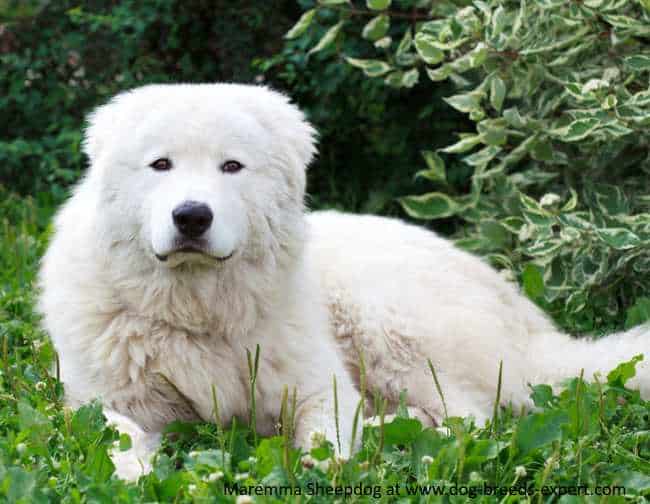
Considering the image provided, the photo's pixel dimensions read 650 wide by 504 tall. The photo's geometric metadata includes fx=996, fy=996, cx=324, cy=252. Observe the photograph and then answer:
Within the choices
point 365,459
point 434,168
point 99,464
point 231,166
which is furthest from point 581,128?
point 99,464

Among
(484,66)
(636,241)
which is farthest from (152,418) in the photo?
(484,66)

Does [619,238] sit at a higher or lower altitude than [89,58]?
lower

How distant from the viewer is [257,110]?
3152 mm

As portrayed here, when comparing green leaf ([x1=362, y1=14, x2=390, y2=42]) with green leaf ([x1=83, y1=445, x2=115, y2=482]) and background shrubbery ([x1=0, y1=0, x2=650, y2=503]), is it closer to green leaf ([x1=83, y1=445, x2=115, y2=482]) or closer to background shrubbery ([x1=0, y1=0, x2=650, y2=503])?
background shrubbery ([x1=0, y1=0, x2=650, y2=503])

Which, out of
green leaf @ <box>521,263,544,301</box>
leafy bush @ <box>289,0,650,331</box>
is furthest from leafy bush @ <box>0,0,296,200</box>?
green leaf @ <box>521,263,544,301</box>

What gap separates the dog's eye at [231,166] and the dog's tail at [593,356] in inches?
55.2

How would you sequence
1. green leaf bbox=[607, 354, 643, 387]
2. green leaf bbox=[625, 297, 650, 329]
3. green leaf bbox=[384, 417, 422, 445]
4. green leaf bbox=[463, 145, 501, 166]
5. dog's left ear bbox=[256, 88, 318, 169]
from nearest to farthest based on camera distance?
green leaf bbox=[384, 417, 422, 445]
dog's left ear bbox=[256, 88, 318, 169]
green leaf bbox=[607, 354, 643, 387]
green leaf bbox=[625, 297, 650, 329]
green leaf bbox=[463, 145, 501, 166]

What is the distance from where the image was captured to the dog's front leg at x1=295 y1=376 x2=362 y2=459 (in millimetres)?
2990

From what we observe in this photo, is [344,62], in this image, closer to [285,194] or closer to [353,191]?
[353,191]

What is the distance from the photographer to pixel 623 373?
334cm

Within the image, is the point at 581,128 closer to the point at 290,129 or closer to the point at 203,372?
the point at 290,129

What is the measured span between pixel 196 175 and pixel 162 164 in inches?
5.0

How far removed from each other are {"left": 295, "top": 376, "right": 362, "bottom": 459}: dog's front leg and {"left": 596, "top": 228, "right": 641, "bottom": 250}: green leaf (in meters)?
1.40

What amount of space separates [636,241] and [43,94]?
3.87 m
